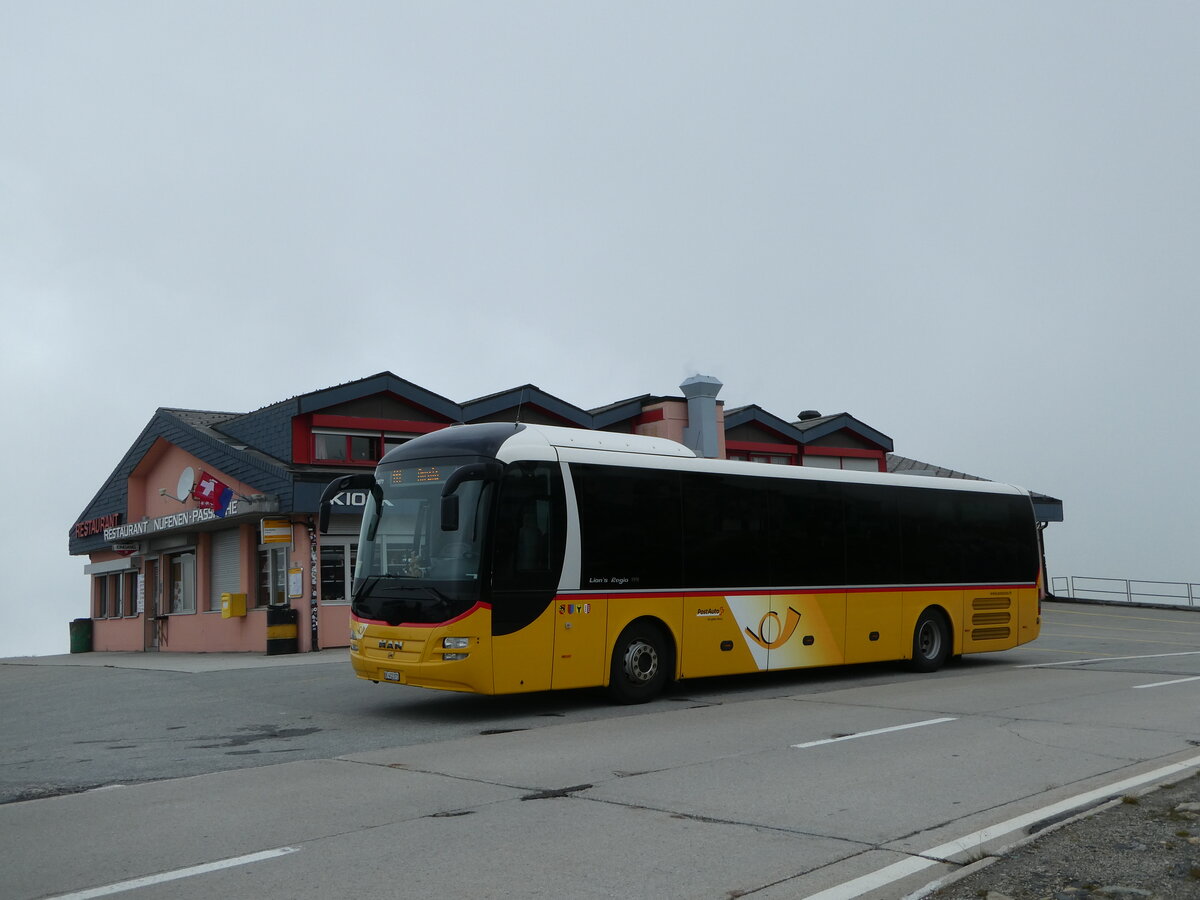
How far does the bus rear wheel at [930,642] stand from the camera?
1709cm

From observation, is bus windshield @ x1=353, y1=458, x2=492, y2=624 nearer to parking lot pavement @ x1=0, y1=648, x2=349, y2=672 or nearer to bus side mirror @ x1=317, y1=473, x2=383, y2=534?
bus side mirror @ x1=317, y1=473, x2=383, y2=534

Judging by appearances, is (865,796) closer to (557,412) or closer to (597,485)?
(597,485)

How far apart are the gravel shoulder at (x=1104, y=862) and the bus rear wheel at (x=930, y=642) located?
404 inches

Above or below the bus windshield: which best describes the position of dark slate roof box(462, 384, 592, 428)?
above

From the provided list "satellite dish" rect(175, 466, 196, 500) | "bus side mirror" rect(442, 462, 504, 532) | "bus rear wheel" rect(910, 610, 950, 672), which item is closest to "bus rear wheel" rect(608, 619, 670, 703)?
"bus side mirror" rect(442, 462, 504, 532)

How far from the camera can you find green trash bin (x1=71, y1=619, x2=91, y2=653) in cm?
4078

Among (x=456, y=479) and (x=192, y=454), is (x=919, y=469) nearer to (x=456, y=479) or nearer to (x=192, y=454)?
(x=192, y=454)

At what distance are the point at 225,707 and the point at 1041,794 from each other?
10.2m

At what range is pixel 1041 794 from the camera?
25.1ft

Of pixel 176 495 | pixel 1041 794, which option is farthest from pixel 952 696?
pixel 176 495

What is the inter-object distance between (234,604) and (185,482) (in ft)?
18.3

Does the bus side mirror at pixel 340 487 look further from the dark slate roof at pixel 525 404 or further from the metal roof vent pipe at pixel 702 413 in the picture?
the metal roof vent pipe at pixel 702 413

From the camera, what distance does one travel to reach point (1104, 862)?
571cm

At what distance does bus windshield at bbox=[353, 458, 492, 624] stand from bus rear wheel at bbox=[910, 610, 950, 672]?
8085mm
